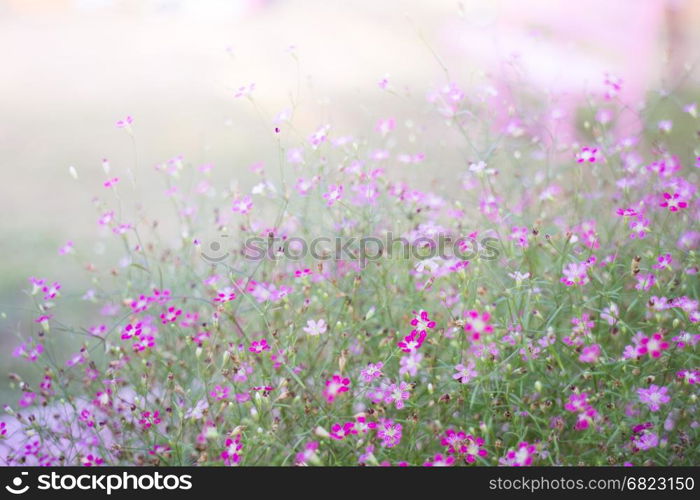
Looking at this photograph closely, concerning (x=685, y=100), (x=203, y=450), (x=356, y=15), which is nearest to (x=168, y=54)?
(x=356, y=15)

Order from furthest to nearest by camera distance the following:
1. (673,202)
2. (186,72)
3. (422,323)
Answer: (186,72), (673,202), (422,323)

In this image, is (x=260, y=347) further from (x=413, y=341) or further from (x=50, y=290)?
(x=50, y=290)

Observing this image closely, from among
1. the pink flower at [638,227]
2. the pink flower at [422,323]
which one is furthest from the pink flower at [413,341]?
the pink flower at [638,227]

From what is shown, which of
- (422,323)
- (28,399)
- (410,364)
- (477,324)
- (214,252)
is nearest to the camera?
(477,324)

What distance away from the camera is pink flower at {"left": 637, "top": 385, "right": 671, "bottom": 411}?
1.31m

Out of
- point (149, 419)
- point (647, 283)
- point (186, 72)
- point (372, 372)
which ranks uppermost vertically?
point (647, 283)

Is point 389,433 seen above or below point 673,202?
below

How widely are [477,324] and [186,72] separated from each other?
3.96 m

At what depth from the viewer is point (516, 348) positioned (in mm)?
1396

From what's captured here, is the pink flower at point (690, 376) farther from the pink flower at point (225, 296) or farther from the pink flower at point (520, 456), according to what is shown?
the pink flower at point (225, 296)

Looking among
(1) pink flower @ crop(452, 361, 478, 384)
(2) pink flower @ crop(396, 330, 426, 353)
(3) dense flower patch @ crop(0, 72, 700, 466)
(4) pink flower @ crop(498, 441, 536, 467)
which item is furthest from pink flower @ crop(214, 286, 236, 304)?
(4) pink flower @ crop(498, 441, 536, 467)

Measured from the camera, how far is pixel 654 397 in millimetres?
1317
